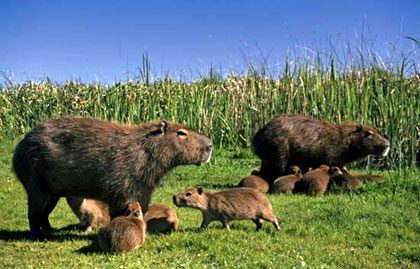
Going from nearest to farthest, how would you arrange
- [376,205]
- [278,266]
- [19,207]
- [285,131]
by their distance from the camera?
[278,266] → [376,205] → [19,207] → [285,131]

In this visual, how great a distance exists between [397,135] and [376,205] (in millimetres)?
4575

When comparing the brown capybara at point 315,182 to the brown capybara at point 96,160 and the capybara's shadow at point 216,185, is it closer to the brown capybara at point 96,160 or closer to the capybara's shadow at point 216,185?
the capybara's shadow at point 216,185

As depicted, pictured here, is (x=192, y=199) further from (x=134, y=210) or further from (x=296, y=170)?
(x=296, y=170)

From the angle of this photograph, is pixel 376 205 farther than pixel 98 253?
Yes

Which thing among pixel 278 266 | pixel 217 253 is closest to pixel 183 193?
pixel 217 253

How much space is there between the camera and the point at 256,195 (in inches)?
286

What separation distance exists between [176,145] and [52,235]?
5.84ft

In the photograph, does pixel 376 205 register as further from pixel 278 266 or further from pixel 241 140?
pixel 241 140

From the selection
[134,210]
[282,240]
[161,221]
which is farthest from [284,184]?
[134,210]

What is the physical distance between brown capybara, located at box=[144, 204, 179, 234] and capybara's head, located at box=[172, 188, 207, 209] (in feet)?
0.60

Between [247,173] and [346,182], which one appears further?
[247,173]

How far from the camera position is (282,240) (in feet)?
21.7

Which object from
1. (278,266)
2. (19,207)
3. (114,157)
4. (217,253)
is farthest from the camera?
(19,207)

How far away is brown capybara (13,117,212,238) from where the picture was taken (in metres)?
7.02
